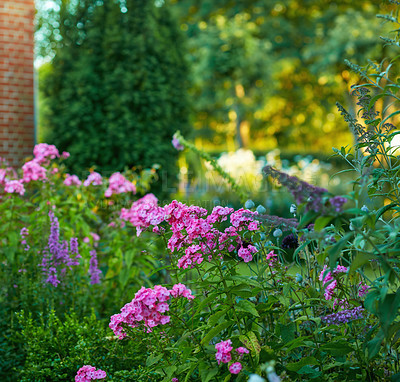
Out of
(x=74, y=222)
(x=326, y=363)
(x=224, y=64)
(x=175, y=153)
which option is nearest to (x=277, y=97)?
(x=224, y=64)

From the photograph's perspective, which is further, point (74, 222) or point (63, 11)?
point (63, 11)

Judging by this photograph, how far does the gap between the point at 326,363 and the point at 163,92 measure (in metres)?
4.73

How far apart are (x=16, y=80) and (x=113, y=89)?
3.72 ft

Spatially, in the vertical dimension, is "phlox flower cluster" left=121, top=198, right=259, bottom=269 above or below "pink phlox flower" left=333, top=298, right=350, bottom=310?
above

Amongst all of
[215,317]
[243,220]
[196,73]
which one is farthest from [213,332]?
[196,73]

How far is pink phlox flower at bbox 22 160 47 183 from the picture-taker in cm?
357

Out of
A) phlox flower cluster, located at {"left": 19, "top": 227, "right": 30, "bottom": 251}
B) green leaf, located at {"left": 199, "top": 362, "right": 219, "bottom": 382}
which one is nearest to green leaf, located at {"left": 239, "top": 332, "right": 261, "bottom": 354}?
green leaf, located at {"left": 199, "top": 362, "right": 219, "bottom": 382}

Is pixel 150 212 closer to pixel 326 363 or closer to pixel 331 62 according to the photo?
pixel 326 363

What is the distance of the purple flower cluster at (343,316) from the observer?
180 cm

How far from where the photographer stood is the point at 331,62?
53.3ft

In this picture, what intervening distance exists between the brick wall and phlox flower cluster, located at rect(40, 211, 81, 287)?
2.82m

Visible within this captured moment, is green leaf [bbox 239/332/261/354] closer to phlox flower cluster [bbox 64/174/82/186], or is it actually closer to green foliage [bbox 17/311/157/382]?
green foliage [bbox 17/311/157/382]

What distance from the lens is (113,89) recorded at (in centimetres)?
627

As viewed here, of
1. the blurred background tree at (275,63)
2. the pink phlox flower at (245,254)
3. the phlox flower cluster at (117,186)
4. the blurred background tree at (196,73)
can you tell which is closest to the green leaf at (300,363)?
the pink phlox flower at (245,254)
